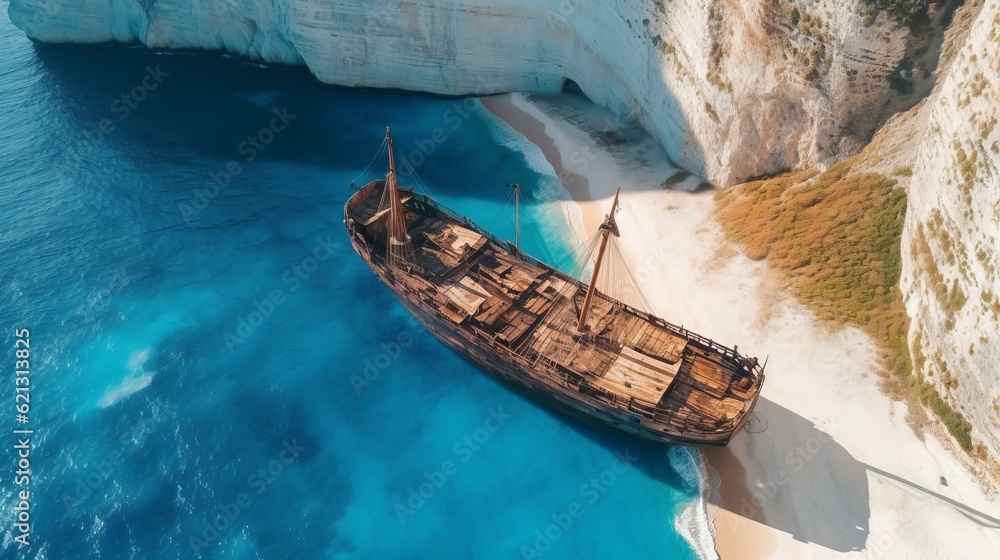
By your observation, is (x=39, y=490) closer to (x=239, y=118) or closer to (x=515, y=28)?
(x=239, y=118)

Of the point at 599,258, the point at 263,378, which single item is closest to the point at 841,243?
the point at 599,258

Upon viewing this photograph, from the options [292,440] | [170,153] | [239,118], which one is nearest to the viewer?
[292,440]

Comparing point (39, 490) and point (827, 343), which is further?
point (827, 343)

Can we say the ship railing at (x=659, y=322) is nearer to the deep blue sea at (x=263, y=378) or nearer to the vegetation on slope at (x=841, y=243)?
the deep blue sea at (x=263, y=378)

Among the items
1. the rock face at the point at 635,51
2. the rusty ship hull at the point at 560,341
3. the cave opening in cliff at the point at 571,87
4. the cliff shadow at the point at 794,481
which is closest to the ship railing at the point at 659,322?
the rusty ship hull at the point at 560,341

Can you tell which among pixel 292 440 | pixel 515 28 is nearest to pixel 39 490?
pixel 292 440
